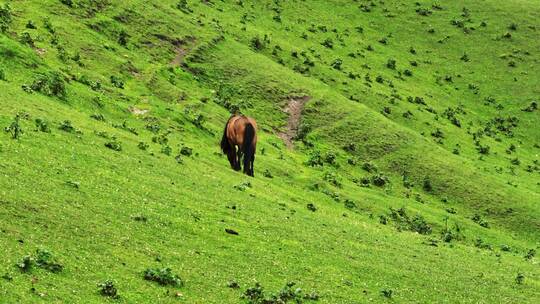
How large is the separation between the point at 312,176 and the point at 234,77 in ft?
62.4

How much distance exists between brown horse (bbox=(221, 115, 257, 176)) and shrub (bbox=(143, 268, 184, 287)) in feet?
65.8

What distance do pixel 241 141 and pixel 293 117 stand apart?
21.9 metres

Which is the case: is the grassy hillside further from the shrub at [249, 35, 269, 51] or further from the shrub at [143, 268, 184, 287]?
the shrub at [249, 35, 269, 51]

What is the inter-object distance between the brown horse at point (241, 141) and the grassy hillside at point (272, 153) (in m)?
1.13

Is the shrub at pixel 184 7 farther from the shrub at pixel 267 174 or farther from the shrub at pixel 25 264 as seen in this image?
the shrub at pixel 25 264

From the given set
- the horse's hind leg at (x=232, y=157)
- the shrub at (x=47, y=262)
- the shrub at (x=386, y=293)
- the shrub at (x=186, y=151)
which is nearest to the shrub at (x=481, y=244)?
the horse's hind leg at (x=232, y=157)

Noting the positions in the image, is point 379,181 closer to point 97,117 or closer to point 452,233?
point 452,233

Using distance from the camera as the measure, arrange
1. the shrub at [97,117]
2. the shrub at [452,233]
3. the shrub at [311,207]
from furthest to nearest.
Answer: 1. the shrub at [452,233]
2. the shrub at [97,117]
3. the shrub at [311,207]

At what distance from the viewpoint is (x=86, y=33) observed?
197 feet

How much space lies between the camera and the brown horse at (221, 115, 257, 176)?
137 feet

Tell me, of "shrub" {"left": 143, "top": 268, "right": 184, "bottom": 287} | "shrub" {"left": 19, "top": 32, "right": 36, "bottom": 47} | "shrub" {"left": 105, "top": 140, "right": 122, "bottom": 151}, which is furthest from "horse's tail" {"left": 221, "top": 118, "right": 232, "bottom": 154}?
"shrub" {"left": 143, "top": 268, "right": 184, "bottom": 287}

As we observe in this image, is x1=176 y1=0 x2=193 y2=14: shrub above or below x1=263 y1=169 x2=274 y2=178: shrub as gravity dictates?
above

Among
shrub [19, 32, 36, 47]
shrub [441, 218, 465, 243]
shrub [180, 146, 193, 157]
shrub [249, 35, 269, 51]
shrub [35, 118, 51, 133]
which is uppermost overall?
shrub [249, 35, 269, 51]

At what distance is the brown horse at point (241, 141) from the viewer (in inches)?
1640
